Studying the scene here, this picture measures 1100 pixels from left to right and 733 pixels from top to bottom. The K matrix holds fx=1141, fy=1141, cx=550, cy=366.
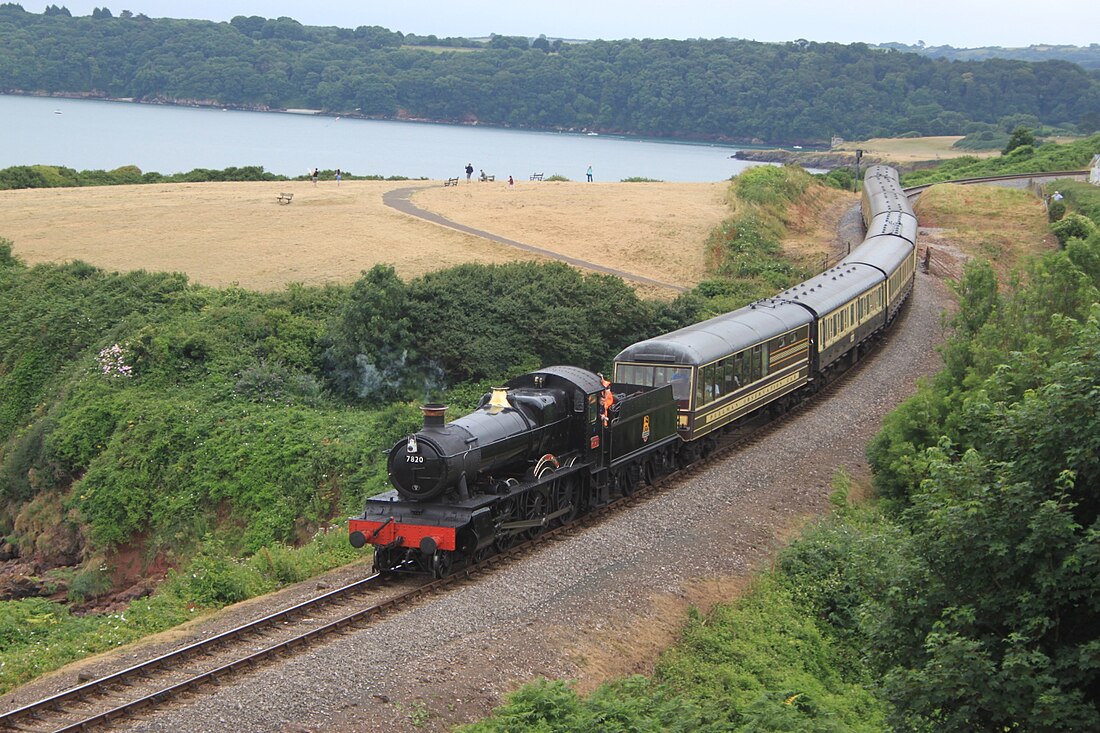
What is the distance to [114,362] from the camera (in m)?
32.9

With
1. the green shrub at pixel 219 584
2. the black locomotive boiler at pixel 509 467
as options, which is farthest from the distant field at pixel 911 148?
the green shrub at pixel 219 584

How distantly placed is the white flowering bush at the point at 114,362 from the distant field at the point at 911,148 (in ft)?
371

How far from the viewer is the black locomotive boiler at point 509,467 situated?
56.3 feet

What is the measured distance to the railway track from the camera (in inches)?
509

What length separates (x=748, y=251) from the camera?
47.9 meters

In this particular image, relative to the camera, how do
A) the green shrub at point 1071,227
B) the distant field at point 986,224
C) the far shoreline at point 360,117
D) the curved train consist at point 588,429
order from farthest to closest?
1. the far shoreline at point 360,117
2. the distant field at point 986,224
3. the green shrub at point 1071,227
4. the curved train consist at point 588,429

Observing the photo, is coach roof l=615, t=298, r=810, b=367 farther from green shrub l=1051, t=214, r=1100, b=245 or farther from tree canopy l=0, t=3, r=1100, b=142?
tree canopy l=0, t=3, r=1100, b=142

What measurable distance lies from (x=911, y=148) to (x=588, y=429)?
452 ft

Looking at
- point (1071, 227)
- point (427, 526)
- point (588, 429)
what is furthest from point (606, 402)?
point (1071, 227)

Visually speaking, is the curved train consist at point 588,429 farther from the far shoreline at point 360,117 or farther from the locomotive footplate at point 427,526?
the far shoreline at point 360,117

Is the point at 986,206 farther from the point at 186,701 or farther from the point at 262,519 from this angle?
the point at 186,701

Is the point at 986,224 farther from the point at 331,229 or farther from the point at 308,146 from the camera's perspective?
the point at 308,146

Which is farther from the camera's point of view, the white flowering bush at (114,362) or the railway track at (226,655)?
the white flowering bush at (114,362)

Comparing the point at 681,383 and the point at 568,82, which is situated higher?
the point at 568,82
